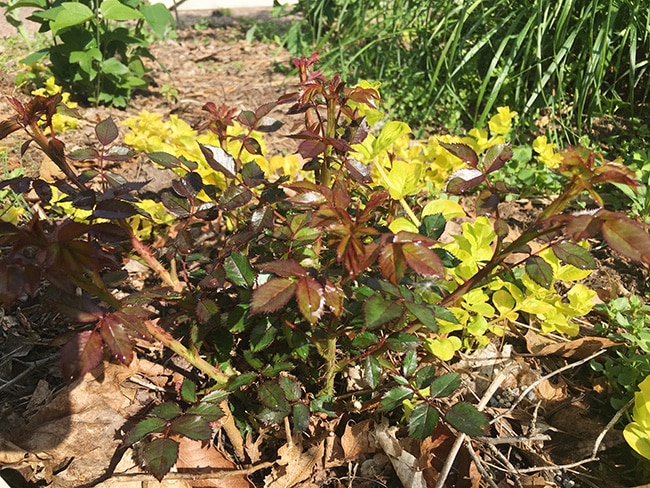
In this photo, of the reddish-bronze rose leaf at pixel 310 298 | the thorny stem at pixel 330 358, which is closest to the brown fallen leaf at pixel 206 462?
the thorny stem at pixel 330 358

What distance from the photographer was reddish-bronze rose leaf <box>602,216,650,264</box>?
0.77 meters

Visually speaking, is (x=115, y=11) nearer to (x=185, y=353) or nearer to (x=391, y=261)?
(x=185, y=353)

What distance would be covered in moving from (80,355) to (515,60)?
2.93 m

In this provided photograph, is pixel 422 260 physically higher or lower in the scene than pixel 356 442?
higher

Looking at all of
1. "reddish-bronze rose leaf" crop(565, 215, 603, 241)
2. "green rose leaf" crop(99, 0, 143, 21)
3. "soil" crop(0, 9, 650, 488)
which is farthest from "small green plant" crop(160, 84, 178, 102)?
"reddish-bronze rose leaf" crop(565, 215, 603, 241)

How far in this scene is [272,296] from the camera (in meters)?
0.92

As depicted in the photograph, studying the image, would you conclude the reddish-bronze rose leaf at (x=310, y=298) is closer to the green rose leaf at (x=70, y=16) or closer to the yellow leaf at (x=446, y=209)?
the yellow leaf at (x=446, y=209)

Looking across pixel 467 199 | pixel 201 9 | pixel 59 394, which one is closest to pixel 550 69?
pixel 467 199

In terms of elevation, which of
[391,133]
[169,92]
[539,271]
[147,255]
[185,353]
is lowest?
[169,92]

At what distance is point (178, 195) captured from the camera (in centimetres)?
139

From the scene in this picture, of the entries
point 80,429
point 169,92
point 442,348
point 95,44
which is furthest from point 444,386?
point 169,92

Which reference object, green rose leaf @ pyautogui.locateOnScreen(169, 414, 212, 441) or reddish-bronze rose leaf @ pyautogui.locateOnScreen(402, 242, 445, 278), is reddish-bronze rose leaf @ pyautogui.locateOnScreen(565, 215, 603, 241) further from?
green rose leaf @ pyautogui.locateOnScreen(169, 414, 212, 441)

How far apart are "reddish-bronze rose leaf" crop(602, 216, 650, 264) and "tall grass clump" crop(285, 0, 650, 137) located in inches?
76.2

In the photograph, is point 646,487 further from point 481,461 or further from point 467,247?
point 467,247
